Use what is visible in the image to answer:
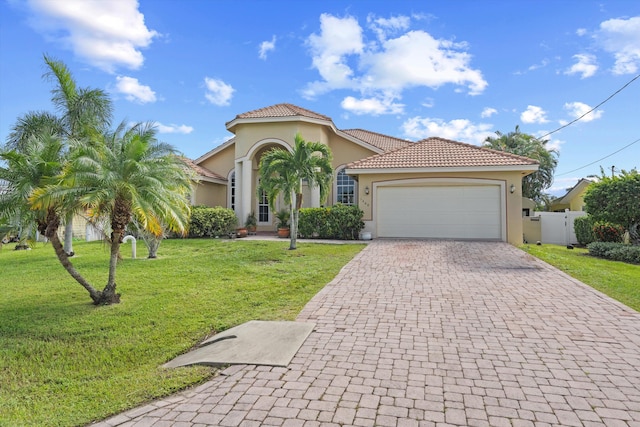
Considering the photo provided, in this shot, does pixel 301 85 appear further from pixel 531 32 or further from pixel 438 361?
pixel 438 361

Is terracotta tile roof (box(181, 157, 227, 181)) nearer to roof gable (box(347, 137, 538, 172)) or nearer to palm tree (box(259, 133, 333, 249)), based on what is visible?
palm tree (box(259, 133, 333, 249))

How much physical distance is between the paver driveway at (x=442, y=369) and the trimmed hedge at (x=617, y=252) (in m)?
7.53

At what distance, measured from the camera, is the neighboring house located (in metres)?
30.5

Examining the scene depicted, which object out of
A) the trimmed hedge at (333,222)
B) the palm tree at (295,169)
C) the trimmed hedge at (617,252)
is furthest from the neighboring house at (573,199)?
the palm tree at (295,169)

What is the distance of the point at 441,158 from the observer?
1736cm

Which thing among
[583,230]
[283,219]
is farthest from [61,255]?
[583,230]

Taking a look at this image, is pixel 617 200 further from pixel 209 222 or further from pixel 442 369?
pixel 209 222

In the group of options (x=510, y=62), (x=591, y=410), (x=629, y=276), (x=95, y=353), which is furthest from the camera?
(x=510, y=62)

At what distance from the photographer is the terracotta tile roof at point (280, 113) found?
68.2 ft

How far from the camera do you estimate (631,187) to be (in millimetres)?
13125

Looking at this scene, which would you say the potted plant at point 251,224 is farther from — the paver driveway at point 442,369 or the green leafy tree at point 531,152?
the green leafy tree at point 531,152

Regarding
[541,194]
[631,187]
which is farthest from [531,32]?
[541,194]

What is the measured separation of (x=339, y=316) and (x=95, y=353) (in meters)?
3.75

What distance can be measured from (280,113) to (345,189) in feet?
19.5
